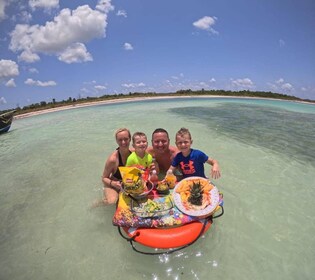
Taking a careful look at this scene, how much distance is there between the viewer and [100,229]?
137 inches

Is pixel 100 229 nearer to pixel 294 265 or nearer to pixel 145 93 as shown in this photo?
pixel 294 265

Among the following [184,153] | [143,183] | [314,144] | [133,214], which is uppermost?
[184,153]

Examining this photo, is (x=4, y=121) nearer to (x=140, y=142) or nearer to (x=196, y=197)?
(x=140, y=142)

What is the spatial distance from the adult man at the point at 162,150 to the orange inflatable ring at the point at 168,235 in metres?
1.50

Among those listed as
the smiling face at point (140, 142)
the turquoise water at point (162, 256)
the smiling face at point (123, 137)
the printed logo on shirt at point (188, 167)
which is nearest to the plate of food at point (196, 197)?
the printed logo on shirt at point (188, 167)

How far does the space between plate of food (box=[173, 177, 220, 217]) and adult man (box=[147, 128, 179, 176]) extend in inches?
32.9

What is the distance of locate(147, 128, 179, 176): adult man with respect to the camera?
154 inches

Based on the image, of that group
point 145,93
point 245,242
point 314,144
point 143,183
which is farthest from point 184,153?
point 145,93

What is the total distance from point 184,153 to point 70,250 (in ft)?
7.07

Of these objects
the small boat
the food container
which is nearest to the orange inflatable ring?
the food container

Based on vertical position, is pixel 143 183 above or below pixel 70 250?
above

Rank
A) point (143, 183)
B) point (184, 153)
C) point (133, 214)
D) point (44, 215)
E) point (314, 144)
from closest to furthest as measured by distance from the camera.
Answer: point (133, 214)
point (143, 183)
point (184, 153)
point (44, 215)
point (314, 144)

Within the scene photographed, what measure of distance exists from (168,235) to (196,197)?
26.4 inches

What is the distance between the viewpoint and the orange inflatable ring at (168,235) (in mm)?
2680
